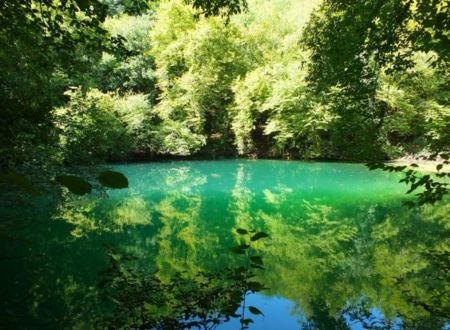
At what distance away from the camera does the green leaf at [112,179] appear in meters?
0.69

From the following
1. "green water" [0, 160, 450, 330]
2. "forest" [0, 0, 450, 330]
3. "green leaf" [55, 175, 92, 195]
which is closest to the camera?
"green leaf" [55, 175, 92, 195]

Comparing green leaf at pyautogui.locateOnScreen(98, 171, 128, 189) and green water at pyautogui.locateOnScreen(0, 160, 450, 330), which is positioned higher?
green leaf at pyautogui.locateOnScreen(98, 171, 128, 189)

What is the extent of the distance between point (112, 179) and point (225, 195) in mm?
10591

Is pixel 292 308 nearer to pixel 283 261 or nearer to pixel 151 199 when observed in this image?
pixel 283 261

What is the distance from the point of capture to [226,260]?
6.13 m

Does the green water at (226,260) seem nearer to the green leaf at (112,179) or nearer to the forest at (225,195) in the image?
the forest at (225,195)

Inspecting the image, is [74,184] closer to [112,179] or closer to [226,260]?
[112,179]

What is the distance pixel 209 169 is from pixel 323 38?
35.5 ft

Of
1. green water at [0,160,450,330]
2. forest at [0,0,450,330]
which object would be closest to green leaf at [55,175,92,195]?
forest at [0,0,450,330]

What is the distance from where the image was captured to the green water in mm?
3756

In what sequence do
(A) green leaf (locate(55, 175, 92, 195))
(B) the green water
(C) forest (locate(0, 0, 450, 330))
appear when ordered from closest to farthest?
(A) green leaf (locate(55, 175, 92, 195))
(C) forest (locate(0, 0, 450, 330))
(B) the green water

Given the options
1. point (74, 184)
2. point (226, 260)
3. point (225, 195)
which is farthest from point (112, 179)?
point (225, 195)

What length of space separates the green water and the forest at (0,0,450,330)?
0.04 meters

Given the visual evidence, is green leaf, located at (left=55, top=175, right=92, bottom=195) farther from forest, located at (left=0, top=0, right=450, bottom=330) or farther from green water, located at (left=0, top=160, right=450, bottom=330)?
green water, located at (left=0, top=160, right=450, bottom=330)
